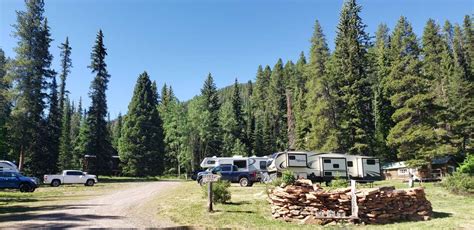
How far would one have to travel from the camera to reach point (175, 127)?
5991 cm

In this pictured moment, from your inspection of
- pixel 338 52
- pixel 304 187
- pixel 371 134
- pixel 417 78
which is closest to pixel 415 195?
pixel 304 187

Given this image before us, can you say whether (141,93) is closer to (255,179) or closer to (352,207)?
(255,179)

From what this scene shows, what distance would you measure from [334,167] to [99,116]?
1216 inches

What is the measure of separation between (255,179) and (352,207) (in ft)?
44.7

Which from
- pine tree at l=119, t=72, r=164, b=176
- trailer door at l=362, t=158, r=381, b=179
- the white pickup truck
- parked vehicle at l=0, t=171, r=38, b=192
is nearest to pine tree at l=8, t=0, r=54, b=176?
the white pickup truck

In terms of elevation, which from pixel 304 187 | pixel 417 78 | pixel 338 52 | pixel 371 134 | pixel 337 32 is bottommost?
pixel 304 187

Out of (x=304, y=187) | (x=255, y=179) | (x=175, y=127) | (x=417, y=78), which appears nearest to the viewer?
(x=304, y=187)

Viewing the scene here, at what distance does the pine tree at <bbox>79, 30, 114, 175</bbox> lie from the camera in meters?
45.2

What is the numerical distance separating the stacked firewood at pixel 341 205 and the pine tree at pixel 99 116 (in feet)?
119

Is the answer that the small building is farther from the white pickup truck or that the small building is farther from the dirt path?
the white pickup truck

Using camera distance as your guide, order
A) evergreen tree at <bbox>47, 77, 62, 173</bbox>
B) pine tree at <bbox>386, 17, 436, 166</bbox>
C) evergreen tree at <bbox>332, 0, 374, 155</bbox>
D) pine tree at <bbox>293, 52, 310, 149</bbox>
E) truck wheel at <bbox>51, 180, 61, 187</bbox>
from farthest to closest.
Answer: pine tree at <bbox>293, 52, 310, 149</bbox> → evergreen tree at <bbox>332, 0, 374, 155</bbox> → evergreen tree at <bbox>47, 77, 62, 173</bbox> → pine tree at <bbox>386, 17, 436, 166</bbox> → truck wheel at <bbox>51, 180, 61, 187</bbox>

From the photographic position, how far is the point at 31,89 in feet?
116

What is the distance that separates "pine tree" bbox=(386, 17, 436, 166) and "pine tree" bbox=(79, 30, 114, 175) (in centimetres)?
3354

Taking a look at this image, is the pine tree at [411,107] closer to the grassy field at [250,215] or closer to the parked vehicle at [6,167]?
the grassy field at [250,215]
